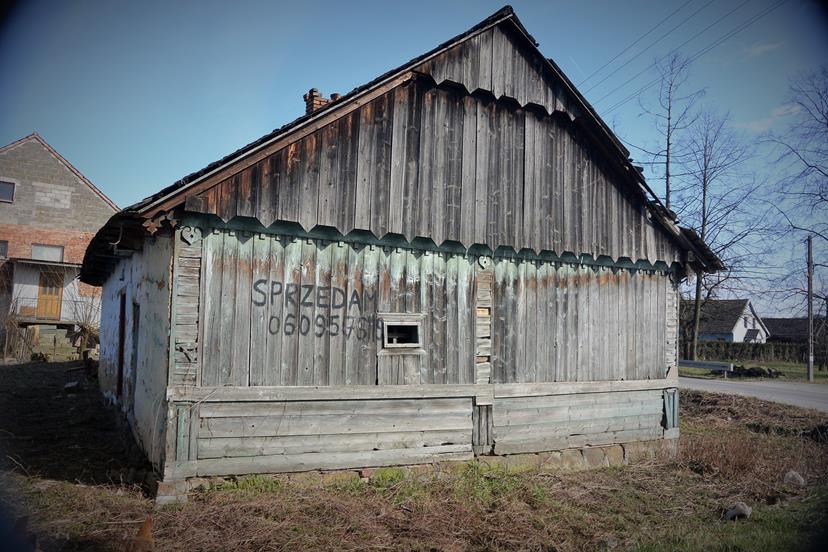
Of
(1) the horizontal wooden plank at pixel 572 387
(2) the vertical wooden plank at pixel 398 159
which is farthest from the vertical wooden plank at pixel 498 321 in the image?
(2) the vertical wooden plank at pixel 398 159

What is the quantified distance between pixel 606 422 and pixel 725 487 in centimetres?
209

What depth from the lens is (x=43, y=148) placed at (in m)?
33.0

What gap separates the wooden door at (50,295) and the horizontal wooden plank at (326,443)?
98.2 feet

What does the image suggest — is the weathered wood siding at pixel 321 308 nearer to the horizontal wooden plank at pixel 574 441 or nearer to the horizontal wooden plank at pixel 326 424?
the horizontal wooden plank at pixel 326 424

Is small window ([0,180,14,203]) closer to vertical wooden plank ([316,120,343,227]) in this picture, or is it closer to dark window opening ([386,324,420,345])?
vertical wooden plank ([316,120,343,227])

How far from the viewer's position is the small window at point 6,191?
105ft

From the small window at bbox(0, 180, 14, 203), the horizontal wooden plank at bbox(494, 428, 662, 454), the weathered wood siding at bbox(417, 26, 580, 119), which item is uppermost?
the small window at bbox(0, 180, 14, 203)

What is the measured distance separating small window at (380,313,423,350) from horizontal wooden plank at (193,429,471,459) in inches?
52.3

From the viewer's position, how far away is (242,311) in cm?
730

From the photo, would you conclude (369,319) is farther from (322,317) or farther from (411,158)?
(411,158)

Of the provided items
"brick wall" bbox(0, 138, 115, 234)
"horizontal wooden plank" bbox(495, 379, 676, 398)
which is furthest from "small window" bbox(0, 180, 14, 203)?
"horizontal wooden plank" bbox(495, 379, 676, 398)

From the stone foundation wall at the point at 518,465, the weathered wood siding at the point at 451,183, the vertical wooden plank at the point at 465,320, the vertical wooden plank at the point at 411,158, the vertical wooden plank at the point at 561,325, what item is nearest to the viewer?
the stone foundation wall at the point at 518,465

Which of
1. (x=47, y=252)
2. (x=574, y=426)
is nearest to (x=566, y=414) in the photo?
(x=574, y=426)

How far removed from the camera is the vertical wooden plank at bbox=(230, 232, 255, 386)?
7211 mm
